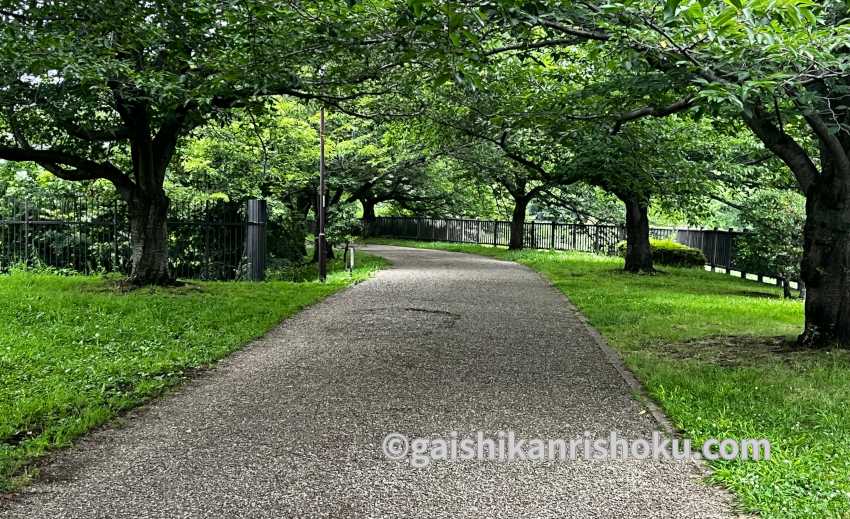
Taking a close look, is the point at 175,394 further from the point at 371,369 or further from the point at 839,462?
the point at 839,462

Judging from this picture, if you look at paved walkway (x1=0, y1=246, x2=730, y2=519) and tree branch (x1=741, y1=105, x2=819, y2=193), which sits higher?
tree branch (x1=741, y1=105, x2=819, y2=193)

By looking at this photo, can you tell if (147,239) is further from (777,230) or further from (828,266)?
(777,230)

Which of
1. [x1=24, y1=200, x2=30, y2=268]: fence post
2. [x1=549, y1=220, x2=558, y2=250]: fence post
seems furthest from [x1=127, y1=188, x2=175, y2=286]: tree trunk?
[x1=549, y1=220, x2=558, y2=250]: fence post

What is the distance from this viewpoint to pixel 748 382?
585 cm

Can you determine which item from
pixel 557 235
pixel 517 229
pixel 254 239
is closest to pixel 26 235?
pixel 254 239

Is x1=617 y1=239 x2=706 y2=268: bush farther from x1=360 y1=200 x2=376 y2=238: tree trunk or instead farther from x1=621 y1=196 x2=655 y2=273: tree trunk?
x1=360 y1=200 x2=376 y2=238: tree trunk

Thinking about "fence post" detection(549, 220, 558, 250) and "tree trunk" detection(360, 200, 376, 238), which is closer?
"fence post" detection(549, 220, 558, 250)

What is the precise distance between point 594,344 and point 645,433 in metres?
3.33

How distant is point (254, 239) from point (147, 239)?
125 inches

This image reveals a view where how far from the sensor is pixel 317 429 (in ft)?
15.0

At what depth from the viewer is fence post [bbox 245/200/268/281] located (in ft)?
49.6

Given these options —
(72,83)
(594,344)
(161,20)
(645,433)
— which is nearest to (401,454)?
(645,433)

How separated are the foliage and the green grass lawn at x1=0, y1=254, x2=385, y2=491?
29.3 feet

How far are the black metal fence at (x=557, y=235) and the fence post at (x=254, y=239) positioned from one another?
39.2 feet
